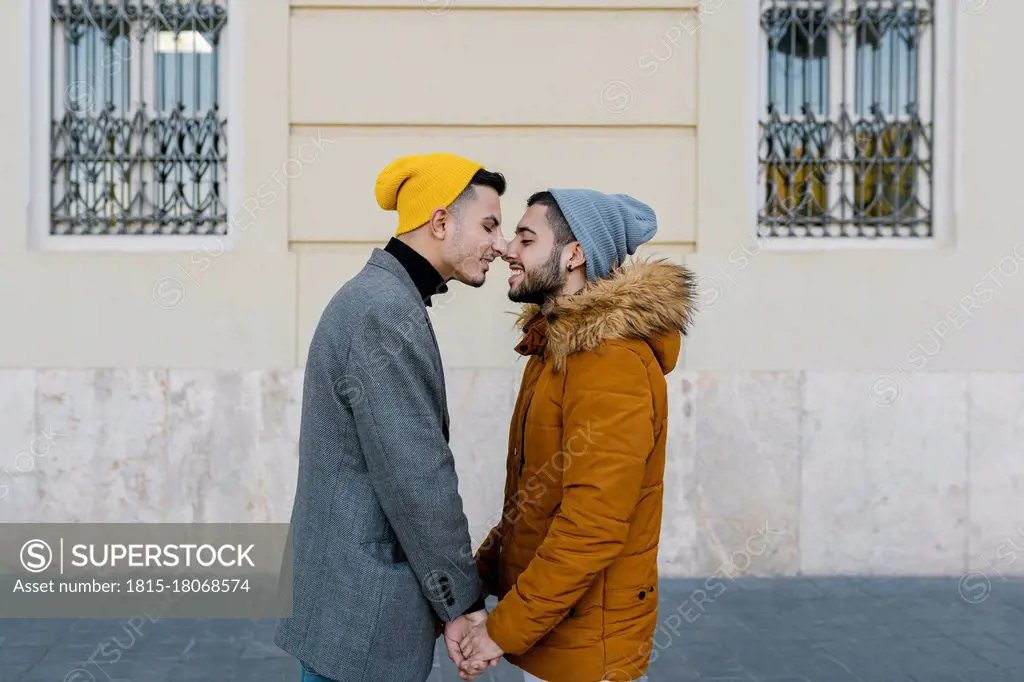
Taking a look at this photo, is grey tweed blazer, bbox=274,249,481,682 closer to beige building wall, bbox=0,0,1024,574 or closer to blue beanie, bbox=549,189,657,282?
blue beanie, bbox=549,189,657,282

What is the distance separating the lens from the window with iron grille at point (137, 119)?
6.32 m

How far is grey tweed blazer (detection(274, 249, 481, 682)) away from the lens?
7.27 feet

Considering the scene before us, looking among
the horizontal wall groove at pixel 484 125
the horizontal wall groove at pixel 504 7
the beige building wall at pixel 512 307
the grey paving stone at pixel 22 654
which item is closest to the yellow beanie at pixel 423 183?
the grey paving stone at pixel 22 654

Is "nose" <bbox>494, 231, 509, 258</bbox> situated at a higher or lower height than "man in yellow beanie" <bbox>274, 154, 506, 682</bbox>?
higher

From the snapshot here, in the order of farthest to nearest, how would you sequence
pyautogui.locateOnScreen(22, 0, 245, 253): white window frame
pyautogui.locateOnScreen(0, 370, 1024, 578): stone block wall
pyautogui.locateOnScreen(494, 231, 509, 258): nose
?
1. pyautogui.locateOnScreen(22, 0, 245, 253): white window frame
2. pyautogui.locateOnScreen(0, 370, 1024, 578): stone block wall
3. pyautogui.locateOnScreen(494, 231, 509, 258): nose

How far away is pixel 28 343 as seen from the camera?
6074 mm

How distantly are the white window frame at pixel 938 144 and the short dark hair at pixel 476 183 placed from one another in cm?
400

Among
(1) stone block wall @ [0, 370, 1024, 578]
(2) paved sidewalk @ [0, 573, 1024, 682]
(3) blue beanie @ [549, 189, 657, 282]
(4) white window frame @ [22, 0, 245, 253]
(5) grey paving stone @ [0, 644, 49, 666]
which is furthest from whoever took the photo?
(4) white window frame @ [22, 0, 245, 253]

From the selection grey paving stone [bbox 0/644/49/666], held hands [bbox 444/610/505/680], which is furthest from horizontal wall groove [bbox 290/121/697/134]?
held hands [bbox 444/610/505/680]

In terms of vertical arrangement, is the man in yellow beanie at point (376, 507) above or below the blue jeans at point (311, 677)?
above

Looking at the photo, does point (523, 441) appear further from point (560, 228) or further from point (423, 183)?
point (423, 183)

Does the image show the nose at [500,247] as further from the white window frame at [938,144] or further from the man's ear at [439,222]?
the white window frame at [938,144]

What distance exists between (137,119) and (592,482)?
204 inches

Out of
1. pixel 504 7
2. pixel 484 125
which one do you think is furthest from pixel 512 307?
pixel 504 7
